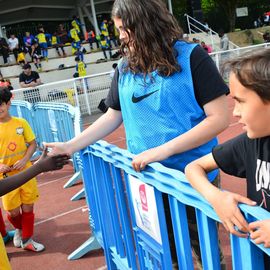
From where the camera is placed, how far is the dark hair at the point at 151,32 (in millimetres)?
1959

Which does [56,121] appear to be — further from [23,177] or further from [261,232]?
[261,232]

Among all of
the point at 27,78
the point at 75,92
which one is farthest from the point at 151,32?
the point at 27,78

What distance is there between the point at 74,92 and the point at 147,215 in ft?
31.5

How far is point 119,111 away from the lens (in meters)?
2.40

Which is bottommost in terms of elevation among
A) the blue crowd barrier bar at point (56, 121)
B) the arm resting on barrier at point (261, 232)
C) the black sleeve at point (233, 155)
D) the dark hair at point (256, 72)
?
the blue crowd barrier bar at point (56, 121)

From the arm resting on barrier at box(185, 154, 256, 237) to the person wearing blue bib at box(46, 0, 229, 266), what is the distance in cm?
40

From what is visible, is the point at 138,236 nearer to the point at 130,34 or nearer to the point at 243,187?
the point at 130,34

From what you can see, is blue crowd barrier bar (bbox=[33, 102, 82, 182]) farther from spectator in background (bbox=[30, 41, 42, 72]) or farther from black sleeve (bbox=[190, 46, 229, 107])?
spectator in background (bbox=[30, 41, 42, 72])

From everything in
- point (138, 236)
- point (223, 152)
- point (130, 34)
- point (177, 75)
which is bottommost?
point (138, 236)

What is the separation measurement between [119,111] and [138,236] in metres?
0.74

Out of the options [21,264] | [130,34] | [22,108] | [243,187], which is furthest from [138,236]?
[22,108]

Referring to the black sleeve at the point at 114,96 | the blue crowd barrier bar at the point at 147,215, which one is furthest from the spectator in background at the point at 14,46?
the black sleeve at the point at 114,96

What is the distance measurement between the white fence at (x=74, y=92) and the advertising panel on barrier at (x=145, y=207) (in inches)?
333

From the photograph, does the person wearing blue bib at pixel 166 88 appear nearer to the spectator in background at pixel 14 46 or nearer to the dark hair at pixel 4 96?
the dark hair at pixel 4 96
